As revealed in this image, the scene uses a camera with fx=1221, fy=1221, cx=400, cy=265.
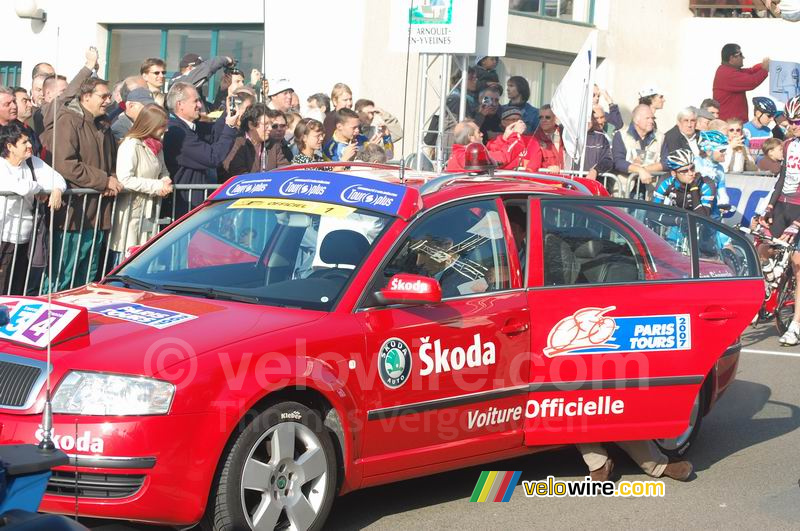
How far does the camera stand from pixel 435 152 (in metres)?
15.5

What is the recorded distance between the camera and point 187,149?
10.9m

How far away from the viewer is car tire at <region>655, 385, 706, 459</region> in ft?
24.1

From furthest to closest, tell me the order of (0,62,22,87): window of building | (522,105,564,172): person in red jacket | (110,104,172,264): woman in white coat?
(0,62,22,87): window of building → (522,105,564,172): person in red jacket → (110,104,172,264): woman in white coat

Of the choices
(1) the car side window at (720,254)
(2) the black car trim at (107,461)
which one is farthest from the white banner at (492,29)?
(2) the black car trim at (107,461)

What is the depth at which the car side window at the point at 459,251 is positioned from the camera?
244 inches

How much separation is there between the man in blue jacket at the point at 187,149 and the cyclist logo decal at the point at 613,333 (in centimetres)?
509

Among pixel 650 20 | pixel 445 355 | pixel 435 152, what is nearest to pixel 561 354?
pixel 445 355

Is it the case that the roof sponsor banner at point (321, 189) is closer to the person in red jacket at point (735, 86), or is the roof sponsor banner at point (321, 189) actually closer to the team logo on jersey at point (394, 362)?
the team logo on jersey at point (394, 362)

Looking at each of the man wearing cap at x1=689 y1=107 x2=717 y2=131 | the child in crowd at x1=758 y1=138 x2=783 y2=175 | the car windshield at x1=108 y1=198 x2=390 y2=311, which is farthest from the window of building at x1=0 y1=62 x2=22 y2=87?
the car windshield at x1=108 y1=198 x2=390 y2=311

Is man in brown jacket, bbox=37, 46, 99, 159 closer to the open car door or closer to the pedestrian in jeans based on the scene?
the pedestrian in jeans

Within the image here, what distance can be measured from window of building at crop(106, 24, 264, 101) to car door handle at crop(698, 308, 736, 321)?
14.4 m

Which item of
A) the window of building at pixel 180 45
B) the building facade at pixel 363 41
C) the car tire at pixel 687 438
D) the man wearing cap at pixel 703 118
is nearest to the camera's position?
the car tire at pixel 687 438

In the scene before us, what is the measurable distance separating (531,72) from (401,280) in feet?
58.4

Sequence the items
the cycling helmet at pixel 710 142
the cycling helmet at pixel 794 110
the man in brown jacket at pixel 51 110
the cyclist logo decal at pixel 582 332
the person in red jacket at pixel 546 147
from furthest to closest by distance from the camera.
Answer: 1. the cycling helmet at pixel 710 142
2. the person in red jacket at pixel 546 147
3. the cycling helmet at pixel 794 110
4. the man in brown jacket at pixel 51 110
5. the cyclist logo decal at pixel 582 332
